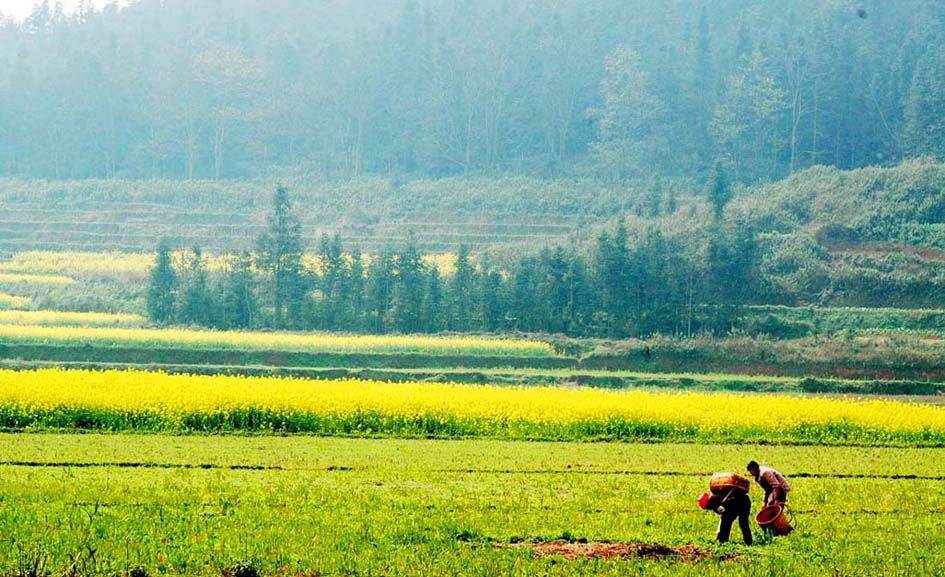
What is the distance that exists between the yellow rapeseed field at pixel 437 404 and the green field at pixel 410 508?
2.30m

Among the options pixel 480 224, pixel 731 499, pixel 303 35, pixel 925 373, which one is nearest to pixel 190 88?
pixel 303 35

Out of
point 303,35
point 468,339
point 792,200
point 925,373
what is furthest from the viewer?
point 303,35

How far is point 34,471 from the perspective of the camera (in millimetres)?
18422

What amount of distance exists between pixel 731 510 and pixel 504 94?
87487 mm

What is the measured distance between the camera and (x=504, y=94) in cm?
9919

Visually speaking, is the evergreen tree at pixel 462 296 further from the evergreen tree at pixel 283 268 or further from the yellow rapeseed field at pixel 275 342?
the evergreen tree at pixel 283 268

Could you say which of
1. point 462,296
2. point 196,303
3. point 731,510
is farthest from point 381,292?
point 731,510

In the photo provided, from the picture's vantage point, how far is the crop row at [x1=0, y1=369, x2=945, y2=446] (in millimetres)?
25094

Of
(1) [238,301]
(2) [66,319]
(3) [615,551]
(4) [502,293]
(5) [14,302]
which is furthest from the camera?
(5) [14,302]

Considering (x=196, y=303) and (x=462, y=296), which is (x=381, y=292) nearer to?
(x=462, y=296)

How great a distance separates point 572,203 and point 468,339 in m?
31.4

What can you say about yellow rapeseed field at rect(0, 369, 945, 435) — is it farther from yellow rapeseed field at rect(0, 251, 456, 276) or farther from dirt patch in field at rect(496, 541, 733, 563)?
yellow rapeseed field at rect(0, 251, 456, 276)

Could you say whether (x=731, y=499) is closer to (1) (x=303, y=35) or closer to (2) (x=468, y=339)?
(2) (x=468, y=339)

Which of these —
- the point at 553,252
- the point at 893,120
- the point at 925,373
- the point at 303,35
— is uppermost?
the point at 303,35
